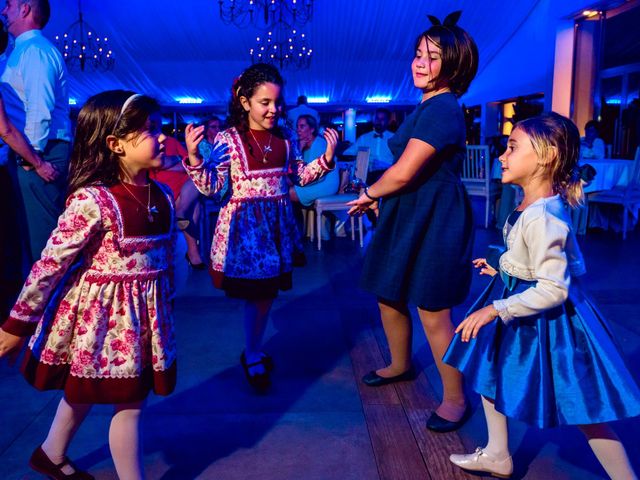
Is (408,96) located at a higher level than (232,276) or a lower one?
higher

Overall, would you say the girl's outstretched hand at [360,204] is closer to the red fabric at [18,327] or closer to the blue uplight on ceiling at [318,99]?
the red fabric at [18,327]

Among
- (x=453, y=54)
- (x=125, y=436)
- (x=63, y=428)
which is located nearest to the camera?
(x=125, y=436)

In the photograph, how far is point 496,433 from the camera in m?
1.75

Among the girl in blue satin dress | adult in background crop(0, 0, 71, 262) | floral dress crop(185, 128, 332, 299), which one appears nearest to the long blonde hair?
the girl in blue satin dress

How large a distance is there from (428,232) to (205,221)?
3.96 m

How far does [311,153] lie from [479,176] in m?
2.48

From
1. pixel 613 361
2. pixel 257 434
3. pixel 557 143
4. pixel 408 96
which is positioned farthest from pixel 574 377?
pixel 408 96

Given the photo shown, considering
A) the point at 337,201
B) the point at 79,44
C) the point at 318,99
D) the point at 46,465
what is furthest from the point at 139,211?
the point at 318,99

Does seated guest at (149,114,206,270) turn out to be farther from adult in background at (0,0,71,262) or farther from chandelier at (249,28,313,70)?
chandelier at (249,28,313,70)

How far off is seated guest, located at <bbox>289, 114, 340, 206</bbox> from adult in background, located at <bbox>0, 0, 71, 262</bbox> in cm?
289

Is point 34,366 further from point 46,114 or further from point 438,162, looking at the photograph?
point 46,114

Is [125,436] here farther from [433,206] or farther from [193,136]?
[433,206]

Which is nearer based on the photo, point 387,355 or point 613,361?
point 613,361

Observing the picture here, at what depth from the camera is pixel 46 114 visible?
2830 mm
